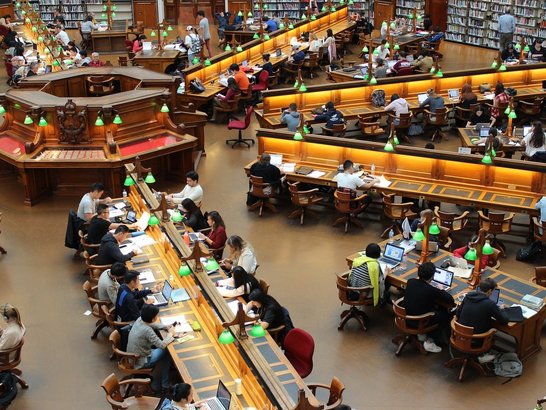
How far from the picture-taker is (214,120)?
18203 mm

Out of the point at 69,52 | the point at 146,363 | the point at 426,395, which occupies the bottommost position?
the point at 426,395

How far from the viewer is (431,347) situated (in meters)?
9.17

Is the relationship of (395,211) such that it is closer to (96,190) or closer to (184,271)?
(184,271)

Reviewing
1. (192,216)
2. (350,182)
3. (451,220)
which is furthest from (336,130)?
(192,216)

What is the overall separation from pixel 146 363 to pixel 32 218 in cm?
603

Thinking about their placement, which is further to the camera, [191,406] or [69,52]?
[69,52]

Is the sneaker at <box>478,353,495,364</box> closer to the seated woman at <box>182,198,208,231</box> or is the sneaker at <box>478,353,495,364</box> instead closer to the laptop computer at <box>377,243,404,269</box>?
the laptop computer at <box>377,243,404,269</box>

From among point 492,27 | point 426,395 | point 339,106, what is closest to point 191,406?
point 426,395

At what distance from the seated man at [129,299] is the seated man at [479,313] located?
3583 mm

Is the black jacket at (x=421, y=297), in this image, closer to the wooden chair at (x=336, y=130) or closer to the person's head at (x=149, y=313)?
the person's head at (x=149, y=313)

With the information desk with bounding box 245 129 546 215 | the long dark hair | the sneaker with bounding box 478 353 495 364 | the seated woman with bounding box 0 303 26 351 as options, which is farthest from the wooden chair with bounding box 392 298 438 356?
the long dark hair

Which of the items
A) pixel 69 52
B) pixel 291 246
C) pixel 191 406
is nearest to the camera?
pixel 191 406

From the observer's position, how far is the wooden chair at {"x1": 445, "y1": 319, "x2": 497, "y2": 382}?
336 inches

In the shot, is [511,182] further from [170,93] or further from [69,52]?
[69,52]
